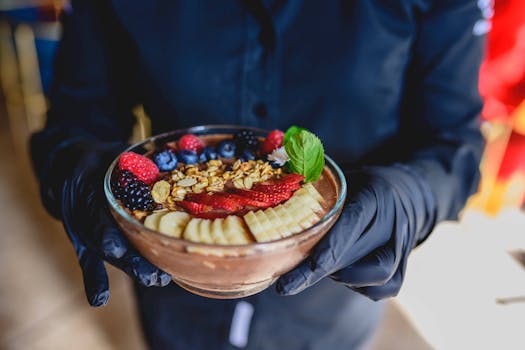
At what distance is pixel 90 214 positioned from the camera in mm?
818

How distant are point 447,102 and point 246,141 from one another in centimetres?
47

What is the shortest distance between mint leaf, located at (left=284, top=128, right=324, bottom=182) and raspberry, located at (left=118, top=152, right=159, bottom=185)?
0.24 meters

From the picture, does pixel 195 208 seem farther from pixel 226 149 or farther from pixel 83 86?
pixel 83 86

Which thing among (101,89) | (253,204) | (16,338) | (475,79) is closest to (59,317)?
(16,338)

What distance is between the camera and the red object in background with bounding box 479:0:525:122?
1.91 m

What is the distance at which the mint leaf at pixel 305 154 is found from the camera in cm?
76

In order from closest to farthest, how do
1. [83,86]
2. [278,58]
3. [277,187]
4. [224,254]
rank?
1. [224,254]
2. [277,187]
3. [278,58]
4. [83,86]

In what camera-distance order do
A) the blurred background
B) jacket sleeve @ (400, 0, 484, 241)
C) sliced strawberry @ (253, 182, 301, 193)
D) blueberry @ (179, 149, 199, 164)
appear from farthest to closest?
the blurred background < jacket sleeve @ (400, 0, 484, 241) < blueberry @ (179, 149, 199, 164) < sliced strawberry @ (253, 182, 301, 193)

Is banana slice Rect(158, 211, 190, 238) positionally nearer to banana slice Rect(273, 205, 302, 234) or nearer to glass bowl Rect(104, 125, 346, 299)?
glass bowl Rect(104, 125, 346, 299)

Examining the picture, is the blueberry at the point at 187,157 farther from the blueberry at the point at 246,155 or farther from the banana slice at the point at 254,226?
the banana slice at the point at 254,226

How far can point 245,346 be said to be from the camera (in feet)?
3.89

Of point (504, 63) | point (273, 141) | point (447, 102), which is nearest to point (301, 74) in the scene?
point (273, 141)

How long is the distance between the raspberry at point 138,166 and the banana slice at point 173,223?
106 millimetres

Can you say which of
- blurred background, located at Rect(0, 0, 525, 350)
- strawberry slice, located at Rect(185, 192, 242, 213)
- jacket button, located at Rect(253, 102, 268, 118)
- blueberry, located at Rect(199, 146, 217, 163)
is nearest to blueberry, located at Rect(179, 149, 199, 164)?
blueberry, located at Rect(199, 146, 217, 163)
